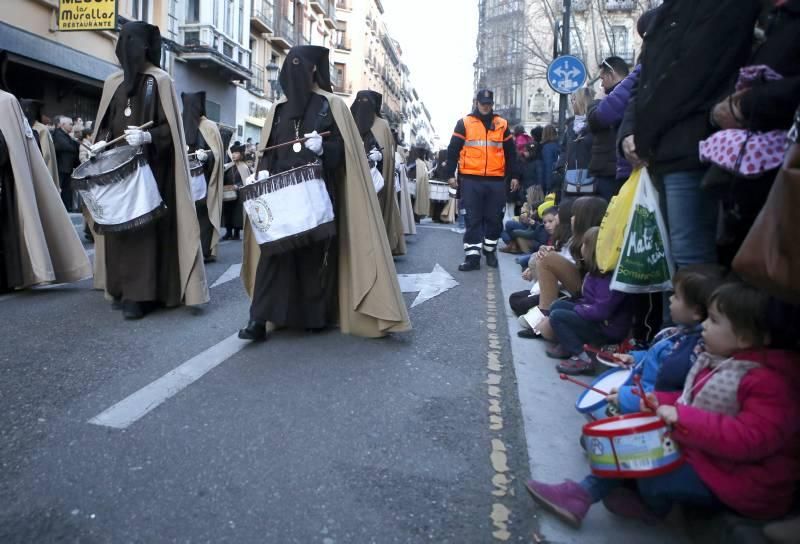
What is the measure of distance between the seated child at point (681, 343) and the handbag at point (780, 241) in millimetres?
772

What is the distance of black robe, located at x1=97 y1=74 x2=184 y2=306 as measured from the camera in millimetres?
5645

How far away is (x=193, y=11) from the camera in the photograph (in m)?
28.9

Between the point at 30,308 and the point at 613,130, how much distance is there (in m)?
4.76

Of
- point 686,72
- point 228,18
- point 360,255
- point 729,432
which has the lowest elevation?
point 729,432

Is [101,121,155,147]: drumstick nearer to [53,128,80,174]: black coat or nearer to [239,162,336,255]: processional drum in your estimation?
[239,162,336,255]: processional drum

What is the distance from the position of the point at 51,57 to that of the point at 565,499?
19.1 meters

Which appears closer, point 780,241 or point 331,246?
point 780,241

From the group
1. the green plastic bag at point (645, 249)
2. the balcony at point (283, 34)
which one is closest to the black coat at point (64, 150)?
the green plastic bag at point (645, 249)

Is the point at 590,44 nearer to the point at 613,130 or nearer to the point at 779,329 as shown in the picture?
the point at 613,130

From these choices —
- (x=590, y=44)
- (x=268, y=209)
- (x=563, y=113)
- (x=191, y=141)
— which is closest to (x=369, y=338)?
(x=268, y=209)

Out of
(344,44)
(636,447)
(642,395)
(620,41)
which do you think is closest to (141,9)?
(642,395)

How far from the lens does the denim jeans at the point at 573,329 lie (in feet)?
14.1

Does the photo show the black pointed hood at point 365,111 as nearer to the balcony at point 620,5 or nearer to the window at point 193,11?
the window at point 193,11

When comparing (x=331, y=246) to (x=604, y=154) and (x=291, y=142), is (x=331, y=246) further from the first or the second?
(x=604, y=154)
